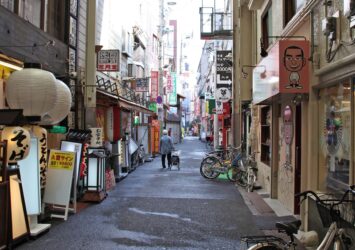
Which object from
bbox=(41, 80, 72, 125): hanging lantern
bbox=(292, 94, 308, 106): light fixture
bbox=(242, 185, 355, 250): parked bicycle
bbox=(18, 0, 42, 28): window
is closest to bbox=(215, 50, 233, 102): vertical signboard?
bbox=(18, 0, 42, 28): window

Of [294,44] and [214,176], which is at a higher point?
[294,44]

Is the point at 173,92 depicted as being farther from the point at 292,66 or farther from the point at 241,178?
the point at 292,66

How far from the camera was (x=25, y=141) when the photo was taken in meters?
7.46

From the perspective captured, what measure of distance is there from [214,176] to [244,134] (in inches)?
146

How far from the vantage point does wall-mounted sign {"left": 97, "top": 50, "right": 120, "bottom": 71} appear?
17453 millimetres

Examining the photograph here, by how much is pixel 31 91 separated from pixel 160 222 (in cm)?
388

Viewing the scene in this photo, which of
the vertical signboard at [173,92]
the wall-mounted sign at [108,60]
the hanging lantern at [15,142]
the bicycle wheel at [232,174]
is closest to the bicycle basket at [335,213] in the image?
the hanging lantern at [15,142]

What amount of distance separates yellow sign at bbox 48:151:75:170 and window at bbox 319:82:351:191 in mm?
5265

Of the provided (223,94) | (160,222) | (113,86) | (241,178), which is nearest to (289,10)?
(160,222)

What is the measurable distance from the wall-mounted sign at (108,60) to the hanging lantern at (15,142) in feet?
33.6

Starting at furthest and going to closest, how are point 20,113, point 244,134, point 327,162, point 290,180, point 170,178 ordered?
point 244,134 < point 170,178 < point 290,180 < point 327,162 < point 20,113

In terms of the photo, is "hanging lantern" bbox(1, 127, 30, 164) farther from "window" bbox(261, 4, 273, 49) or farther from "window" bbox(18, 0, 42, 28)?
"window" bbox(261, 4, 273, 49)

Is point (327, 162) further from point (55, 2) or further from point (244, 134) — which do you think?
point (244, 134)

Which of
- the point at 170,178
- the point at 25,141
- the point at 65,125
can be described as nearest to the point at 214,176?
the point at 170,178
